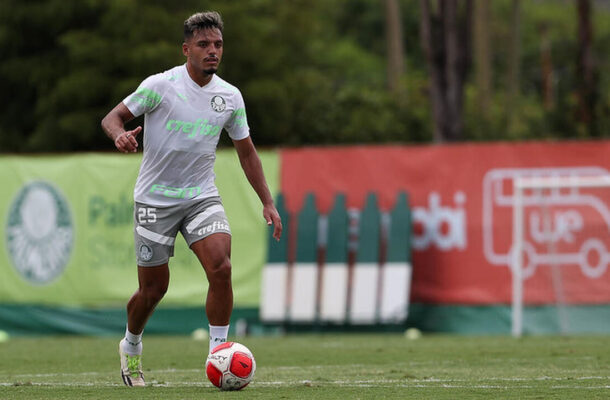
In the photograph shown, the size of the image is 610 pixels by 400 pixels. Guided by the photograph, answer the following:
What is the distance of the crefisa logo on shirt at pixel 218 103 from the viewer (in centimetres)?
863

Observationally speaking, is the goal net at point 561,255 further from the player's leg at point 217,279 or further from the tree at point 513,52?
the tree at point 513,52

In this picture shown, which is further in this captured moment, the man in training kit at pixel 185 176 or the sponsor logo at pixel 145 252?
the sponsor logo at pixel 145 252

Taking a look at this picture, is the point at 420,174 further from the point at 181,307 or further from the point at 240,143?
the point at 240,143

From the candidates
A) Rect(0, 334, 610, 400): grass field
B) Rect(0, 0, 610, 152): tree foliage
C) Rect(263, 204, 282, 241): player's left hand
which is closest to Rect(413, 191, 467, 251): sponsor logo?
Rect(0, 334, 610, 400): grass field

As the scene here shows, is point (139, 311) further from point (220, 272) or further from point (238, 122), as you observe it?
point (238, 122)

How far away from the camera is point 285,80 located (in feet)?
112

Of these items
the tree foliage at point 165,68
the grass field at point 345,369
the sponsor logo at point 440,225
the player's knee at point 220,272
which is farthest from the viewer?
the tree foliage at point 165,68

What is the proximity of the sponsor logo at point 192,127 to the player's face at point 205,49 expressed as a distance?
0.34 metres

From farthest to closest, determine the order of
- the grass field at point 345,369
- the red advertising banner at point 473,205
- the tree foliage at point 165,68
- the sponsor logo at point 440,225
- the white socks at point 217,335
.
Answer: the tree foliage at point 165,68, the sponsor logo at point 440,225, the red advertising banner at point 473,205, the white socks at point 217,335, the grass field at point 345,369

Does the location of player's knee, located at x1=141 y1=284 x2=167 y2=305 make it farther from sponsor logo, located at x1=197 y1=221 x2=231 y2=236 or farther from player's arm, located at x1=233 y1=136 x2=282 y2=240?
player's arm, located at x1=233 y1=136 x2=282 y2=240

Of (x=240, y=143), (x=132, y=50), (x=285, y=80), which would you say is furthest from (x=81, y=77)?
(x=240, y=143)

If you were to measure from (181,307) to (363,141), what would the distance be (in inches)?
595

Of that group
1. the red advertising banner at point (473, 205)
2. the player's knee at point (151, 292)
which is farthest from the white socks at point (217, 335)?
the red advertising banner at point (473, 205)

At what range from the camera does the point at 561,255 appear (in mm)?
15703
